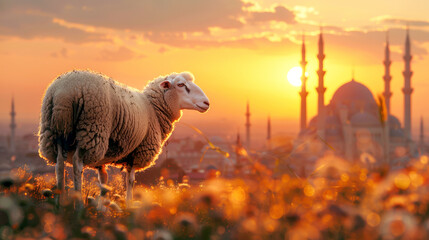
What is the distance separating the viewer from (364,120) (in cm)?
6150

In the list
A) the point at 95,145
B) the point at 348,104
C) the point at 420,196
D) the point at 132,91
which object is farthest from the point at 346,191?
the point at 348,104

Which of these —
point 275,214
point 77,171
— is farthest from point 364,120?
point 275,214

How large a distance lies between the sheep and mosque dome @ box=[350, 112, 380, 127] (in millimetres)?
58024

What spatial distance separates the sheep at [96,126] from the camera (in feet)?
15.7

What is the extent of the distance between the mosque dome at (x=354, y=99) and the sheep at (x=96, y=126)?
6301 cm

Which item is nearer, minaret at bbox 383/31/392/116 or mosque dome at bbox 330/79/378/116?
minaret at bbox 383/31/392/116

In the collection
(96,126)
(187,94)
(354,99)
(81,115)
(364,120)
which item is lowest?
(364,120)

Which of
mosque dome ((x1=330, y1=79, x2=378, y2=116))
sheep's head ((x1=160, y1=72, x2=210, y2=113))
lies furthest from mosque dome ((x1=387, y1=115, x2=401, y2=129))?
sheep's head ((x1=160, y1=72, x2=210, y2=113))

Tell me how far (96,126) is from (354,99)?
2642 inches

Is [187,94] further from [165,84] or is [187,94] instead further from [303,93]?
[303,93]

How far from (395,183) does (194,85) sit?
412 cm

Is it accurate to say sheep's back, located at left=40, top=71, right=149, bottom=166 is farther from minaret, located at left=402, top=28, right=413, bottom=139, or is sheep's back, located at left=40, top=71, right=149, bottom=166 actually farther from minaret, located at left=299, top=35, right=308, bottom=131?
minaret, located at left=402, top=28, right=413, bottom=139

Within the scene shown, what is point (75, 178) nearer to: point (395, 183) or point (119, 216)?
point (119, 216)

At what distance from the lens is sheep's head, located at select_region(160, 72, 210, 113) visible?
6.32 meters
